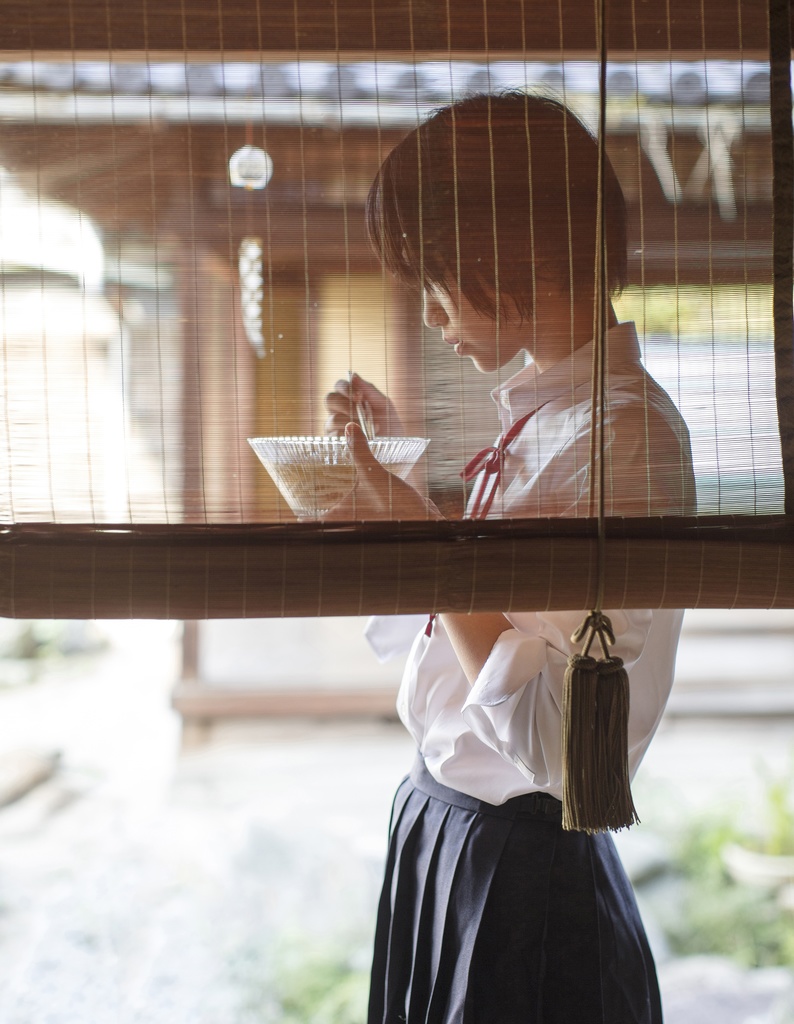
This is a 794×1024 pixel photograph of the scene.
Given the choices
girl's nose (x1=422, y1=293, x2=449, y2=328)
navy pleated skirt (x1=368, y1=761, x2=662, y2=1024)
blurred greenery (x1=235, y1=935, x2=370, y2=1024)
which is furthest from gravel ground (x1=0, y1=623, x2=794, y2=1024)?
girl's nose (x1=422, y1=293, x2=449, y2=328)

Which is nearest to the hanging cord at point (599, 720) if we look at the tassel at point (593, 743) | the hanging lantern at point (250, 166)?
the tassel at point (593, 743)

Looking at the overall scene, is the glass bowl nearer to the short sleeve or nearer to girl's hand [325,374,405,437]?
girl's hand [325,374,405,437]

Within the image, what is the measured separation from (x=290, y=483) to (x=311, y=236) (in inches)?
7.8

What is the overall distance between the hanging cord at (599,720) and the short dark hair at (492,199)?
24 millimetres

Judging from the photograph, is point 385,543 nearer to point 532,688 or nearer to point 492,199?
point 532,688

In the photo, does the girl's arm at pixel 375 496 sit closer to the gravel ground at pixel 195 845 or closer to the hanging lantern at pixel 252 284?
the hanging lantern at pixel 252 284

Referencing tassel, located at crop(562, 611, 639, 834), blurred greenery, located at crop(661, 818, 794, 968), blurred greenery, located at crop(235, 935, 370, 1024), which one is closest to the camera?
tassel, located at crop(562, 611, 639, 834)

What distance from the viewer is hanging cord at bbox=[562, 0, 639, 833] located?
0.69 meters

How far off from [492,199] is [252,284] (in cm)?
20

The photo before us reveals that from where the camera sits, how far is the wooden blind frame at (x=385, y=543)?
27.5 inches

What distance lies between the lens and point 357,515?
0.72 meters

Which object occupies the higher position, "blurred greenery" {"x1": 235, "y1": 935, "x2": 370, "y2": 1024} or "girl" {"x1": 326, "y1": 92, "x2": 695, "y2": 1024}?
"girl" {"x1": 326, "y1": 92, "x2": 695, "y2": 1024}

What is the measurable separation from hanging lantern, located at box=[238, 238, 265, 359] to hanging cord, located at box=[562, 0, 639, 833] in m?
0.27

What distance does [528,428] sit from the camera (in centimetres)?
74
